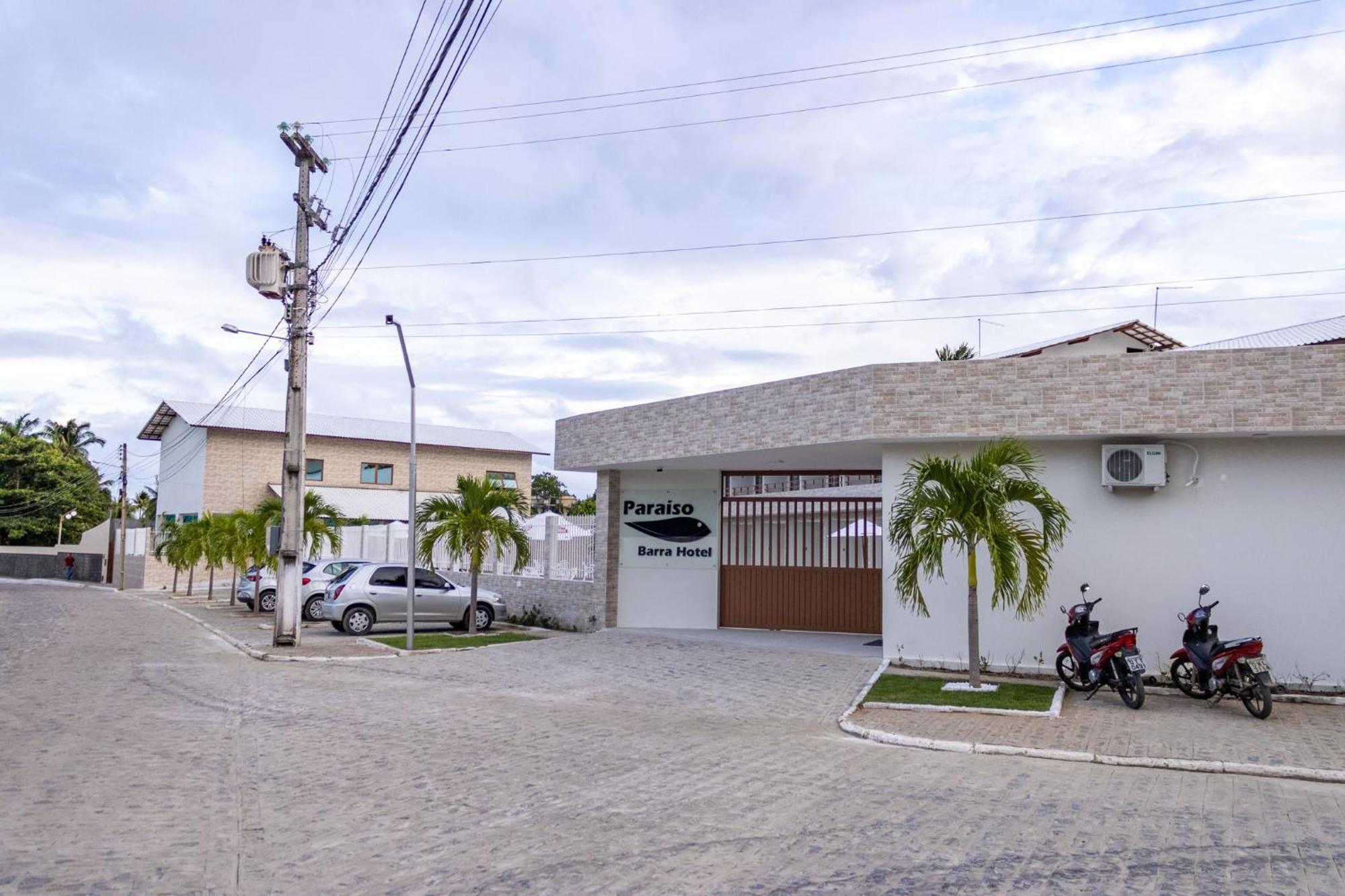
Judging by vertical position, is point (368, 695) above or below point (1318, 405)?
below

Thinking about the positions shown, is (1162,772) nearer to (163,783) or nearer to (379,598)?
(163,783)

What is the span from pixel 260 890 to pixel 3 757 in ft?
16.3

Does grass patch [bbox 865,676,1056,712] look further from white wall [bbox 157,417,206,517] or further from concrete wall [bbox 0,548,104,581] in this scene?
concrete wall [bbox 0,548,104,581]

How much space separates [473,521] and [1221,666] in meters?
13.3

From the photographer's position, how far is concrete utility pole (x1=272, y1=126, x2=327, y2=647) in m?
19.8

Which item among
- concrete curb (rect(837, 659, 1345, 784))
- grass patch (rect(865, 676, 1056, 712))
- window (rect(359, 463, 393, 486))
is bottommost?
concrete curb (rect(837, 659, 1345, 784))

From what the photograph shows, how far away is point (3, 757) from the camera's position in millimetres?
9008

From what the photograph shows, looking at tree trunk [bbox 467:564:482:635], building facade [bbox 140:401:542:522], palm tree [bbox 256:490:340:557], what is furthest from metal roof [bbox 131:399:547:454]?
tree trunk [bbox 467:564:482:635]

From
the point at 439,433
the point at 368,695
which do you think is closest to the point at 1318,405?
the point at 368,695

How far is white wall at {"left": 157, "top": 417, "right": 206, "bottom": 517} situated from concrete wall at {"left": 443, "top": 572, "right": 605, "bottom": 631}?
93.7ft

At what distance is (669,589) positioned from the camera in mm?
20781

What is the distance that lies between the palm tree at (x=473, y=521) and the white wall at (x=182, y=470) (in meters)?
31.8

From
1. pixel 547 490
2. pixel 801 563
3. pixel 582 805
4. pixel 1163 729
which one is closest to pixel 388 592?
pixel 801 563

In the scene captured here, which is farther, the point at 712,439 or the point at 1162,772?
the point at 712,439
